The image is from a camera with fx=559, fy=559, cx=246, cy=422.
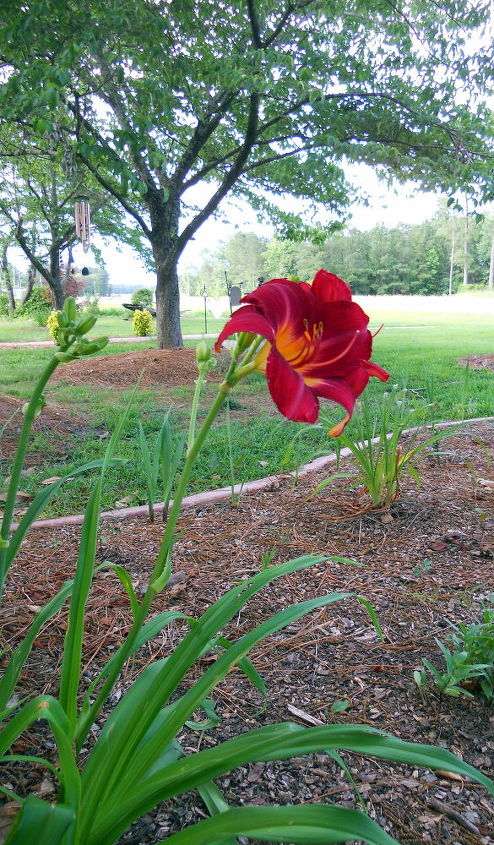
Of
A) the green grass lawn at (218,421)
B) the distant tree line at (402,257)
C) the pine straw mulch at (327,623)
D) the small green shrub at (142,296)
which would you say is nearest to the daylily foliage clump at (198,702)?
the pine straw mulch at (327,623)

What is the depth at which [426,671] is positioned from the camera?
1.40m

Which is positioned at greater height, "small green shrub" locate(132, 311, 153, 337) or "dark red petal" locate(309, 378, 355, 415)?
"small green shrub" locate(132, 311, 153, 337)

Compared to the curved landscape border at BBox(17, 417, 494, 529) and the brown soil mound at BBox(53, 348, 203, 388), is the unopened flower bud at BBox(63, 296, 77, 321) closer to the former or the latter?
the curved landscape border at BBox(17, 417, 494, 529)

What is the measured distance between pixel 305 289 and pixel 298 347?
85 mm

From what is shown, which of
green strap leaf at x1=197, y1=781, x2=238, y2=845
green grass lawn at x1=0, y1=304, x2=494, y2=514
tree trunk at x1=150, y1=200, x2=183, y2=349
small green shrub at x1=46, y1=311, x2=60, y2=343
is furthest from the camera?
tree trunk at x1=150, y1=200, x2=183, y2=349

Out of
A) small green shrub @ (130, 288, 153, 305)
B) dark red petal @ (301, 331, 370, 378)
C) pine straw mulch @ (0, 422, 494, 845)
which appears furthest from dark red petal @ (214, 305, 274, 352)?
small green shrub @ (130, 288, 153, 305)

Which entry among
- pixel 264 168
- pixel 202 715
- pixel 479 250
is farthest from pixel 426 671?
pixel 479 250

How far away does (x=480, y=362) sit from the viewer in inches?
318

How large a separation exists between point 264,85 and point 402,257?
43.1m

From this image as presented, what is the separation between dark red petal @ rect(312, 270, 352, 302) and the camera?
77 centimetres

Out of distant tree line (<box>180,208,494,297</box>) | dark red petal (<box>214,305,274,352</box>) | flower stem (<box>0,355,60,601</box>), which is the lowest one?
flower stem (<box>0,355,60,601</box>)

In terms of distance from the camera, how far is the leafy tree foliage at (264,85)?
5547 mm

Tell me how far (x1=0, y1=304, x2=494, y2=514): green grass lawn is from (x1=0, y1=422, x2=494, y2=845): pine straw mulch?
40cm

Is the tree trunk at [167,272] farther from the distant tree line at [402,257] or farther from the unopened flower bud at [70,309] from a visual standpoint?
the distant tree line at [402,257]
